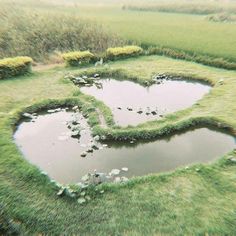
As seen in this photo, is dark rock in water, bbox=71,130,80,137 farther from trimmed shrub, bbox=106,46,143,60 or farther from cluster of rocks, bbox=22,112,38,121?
trimmed shrub, bbox=106,46,143,60

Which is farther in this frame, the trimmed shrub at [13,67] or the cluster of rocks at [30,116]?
the trimmed shrub at [13,67]

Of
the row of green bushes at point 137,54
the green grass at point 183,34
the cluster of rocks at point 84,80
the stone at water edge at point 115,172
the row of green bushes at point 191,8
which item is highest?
the row of green bushes at point 191,8

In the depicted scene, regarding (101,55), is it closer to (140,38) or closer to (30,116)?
(140,38)

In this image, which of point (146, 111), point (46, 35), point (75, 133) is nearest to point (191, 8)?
point (46, 35)

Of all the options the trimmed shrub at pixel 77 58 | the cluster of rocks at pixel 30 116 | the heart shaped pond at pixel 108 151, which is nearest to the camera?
the heart shaped pond at pixel 108 151

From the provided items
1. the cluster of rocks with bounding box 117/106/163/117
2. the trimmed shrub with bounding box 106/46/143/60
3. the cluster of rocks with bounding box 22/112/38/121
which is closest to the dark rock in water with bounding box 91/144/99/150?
the cluster of rocks with bounding box 117/106/163/117

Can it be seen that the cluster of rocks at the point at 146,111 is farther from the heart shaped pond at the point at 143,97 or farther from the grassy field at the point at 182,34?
the grassy field at the point at 182,34

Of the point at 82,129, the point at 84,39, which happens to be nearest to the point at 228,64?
the point at 84,39

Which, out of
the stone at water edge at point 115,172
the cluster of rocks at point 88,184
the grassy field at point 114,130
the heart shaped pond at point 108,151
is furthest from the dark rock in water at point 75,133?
the stone at water edge at point 115,172
